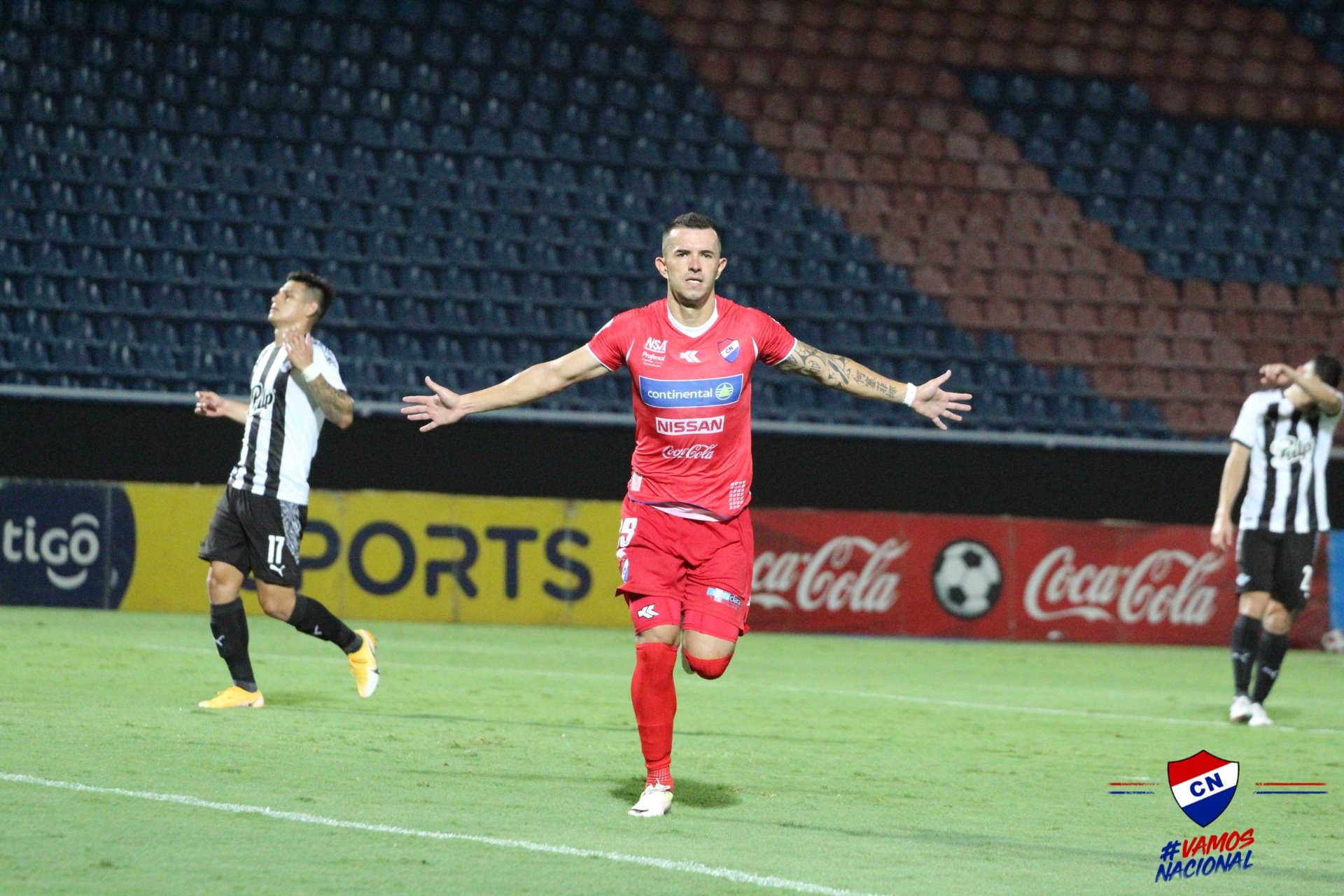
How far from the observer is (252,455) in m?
8.30

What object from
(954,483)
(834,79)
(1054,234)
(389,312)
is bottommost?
(954,483)

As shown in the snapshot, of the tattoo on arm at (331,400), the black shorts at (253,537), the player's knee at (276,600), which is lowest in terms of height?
the player's knee at (276,600)

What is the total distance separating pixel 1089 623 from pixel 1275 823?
1004cm

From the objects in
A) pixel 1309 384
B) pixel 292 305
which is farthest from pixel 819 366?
pixel 1309 384

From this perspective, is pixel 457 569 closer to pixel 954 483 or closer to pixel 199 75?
pixel 954 483

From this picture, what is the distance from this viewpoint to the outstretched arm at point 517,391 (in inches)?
237

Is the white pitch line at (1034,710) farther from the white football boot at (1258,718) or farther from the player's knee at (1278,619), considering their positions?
the player's knee at (1278,619)

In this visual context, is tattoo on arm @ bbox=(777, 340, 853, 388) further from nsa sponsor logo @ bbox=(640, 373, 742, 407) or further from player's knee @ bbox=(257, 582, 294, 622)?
player's knee @ bbox=(257, 582, 294, 622)

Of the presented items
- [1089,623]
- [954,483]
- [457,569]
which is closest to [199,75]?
[457,569]

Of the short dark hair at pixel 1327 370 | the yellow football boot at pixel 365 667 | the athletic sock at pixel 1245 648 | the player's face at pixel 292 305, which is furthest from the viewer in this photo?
the athletic sock at pixel 1245 648

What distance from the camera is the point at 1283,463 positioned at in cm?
976

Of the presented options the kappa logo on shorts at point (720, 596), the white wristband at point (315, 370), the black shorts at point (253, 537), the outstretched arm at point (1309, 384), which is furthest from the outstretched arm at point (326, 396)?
the outstretched arm at point (1309, 384)

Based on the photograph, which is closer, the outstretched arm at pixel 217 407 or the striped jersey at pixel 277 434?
the striped jersey at pixel 277 434

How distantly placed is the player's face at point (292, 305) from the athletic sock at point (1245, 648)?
18.2 ft
